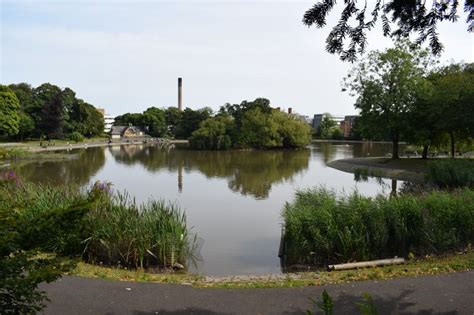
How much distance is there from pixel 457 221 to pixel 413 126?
25.9 m

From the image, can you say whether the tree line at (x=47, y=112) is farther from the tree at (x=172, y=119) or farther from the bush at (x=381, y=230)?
the bush at (x=381, y=230)

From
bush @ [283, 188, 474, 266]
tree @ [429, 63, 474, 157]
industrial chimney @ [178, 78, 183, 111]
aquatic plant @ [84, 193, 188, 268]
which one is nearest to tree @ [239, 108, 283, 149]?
tree @ [429, 63, 474, 157]

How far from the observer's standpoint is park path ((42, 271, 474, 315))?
552 centimetres

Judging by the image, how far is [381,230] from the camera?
31.6ft

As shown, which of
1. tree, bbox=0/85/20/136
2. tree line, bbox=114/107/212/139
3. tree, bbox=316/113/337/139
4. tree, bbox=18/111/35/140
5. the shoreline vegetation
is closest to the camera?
the shoreline vegetation

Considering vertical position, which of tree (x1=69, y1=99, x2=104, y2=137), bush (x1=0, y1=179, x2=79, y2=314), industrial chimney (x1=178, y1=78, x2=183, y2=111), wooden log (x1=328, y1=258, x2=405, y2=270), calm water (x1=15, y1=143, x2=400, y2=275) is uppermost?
industrial chimney (x1=178, y1=78, x2=183, y2=111)

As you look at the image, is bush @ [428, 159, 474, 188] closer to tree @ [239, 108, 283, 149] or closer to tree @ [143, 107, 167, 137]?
tree @ [239, 108, 283, 149]

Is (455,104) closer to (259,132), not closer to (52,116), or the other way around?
(259,132)

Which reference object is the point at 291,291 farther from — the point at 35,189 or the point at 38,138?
the point at 38,138

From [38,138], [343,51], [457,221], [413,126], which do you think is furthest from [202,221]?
[38,138]

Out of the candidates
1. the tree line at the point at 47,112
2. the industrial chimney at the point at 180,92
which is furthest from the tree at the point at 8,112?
the industrial chimney at the point at 180,92

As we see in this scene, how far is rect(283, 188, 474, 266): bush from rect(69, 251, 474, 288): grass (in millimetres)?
1296

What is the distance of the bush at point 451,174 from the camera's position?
18.4 meters

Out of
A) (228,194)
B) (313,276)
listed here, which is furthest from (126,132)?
(313,276)
